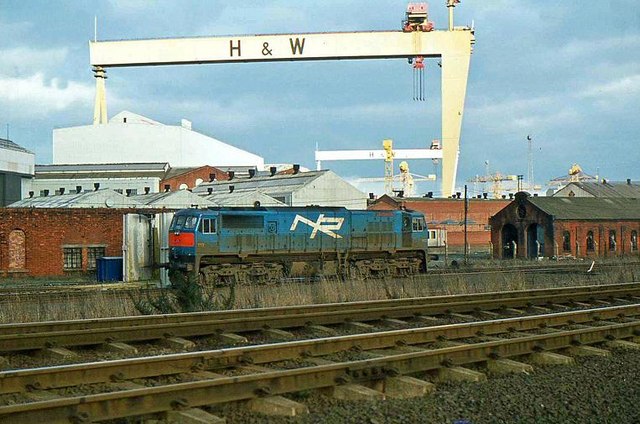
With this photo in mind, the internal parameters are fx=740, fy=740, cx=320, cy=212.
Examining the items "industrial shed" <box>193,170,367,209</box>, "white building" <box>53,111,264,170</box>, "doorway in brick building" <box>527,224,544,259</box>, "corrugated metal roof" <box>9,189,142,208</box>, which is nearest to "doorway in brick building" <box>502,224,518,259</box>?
"doorway in brick building" <box>527,224,544,259</box>

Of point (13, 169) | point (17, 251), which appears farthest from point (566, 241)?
point (13, 169)

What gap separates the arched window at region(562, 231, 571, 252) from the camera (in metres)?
52.4

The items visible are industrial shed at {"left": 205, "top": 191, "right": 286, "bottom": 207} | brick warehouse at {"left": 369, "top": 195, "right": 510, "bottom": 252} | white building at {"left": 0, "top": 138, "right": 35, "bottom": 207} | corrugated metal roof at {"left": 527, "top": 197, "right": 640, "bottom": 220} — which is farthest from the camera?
brick warehouse at {"left": 369, "top": 195, "right": 510, "bottom": 252}

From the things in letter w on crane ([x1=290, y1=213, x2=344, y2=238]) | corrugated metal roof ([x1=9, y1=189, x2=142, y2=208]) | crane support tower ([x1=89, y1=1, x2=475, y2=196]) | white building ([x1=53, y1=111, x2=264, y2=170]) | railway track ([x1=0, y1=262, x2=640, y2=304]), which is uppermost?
crane support tower ([x1=89, y1=1, x2=475, y2=196])

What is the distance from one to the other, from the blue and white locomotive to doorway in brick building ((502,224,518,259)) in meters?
24.7

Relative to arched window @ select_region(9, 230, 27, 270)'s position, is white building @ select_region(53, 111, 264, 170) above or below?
above

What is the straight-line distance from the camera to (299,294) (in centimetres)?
1964

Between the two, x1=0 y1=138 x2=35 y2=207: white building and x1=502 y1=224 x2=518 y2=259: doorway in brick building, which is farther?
x1=0 y1=138 x2=35 y2=207: white building

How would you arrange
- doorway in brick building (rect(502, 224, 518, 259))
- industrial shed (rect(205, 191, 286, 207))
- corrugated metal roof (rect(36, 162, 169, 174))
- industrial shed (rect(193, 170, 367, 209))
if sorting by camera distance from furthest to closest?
corrugated metal roof (rect(36, 162, 169, 174))
doorway in brick building (rect(502, 224, 518, 259))
industrial shed (rect(193, 170, 367, 209))
industrial shed (rect(205, 191, 286, 207))

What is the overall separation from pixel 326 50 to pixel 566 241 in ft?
91.1

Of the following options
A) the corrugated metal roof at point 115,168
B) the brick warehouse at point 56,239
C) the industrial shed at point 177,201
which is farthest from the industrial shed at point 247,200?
the corrugated metal roof at point 115,168

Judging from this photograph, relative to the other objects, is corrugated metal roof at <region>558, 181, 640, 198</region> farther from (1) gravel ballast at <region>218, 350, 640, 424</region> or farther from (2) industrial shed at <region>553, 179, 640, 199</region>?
(1) gravel ballast at <region>218, 350, 640, 424</region>

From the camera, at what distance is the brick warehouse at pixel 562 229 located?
52375mm

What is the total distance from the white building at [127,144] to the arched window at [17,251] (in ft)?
180
